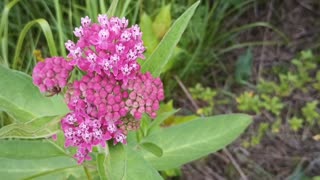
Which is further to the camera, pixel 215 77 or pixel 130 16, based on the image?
pixel 215 77

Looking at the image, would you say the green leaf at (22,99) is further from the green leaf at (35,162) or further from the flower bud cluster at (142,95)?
the flower bud cluster at (142,95)

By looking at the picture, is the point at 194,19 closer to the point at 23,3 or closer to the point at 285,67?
the point at 285,67

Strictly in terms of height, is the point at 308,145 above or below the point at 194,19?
below

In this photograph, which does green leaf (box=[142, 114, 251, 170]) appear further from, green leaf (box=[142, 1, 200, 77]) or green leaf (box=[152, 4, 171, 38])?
green leaf (box=[152, 4, 171, 38])

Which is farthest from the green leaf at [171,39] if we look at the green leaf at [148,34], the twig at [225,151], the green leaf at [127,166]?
the twig at [225,151]

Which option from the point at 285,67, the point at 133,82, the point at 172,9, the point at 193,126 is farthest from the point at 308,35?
the point at 133,82

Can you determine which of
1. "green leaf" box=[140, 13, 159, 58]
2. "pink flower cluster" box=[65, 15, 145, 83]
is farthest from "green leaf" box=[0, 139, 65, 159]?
"green leaf" box=[140, 13, 159, 58]
